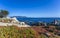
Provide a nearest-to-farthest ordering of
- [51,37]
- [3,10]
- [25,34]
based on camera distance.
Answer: [25,34] < [51,37] < [3,10]

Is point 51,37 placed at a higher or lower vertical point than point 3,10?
lower

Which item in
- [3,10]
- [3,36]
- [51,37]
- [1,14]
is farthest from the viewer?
[3,10]

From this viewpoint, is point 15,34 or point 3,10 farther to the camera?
point 3,10

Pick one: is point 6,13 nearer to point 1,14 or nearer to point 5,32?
point 1,14

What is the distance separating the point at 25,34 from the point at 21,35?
51 centimetres

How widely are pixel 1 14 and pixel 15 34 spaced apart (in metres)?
28.9

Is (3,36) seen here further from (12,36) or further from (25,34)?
(25,34)

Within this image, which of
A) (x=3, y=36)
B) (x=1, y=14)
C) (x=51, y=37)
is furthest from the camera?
(x=1, y=14)

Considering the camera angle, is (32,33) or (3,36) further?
(32,33)

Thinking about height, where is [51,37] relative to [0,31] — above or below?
below

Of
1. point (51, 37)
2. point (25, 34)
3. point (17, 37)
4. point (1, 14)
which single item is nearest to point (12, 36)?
point (17, 37)

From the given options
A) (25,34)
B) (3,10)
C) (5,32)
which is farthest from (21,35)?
(3,10)

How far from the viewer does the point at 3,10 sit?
151ft

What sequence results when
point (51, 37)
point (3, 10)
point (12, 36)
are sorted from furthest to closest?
point (3, 10), point (51, 37), point (12, 36)
